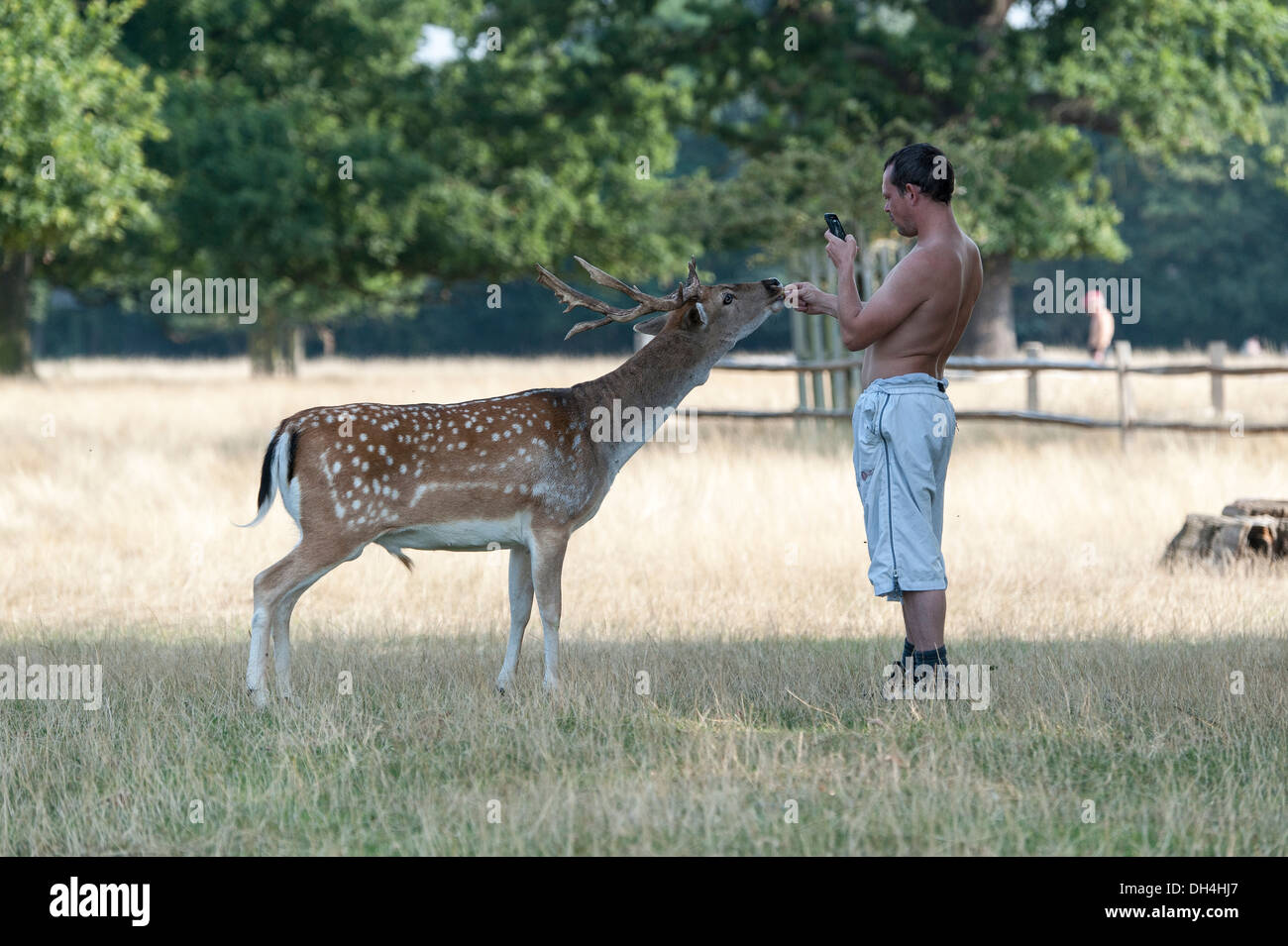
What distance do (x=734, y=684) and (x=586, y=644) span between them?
1169 mm

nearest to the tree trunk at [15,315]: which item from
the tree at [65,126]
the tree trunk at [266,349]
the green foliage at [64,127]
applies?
the tree at [65,126]

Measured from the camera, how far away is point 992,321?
23.7 meters

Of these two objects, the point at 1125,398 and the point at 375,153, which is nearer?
the point at 1125,398

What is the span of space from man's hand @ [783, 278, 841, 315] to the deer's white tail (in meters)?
2.05

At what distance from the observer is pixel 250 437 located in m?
17.9

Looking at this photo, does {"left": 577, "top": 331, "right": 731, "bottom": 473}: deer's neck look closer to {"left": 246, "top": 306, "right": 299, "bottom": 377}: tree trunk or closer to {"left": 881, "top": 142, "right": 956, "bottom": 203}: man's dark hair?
{"left": 881, "top": 142, "right": 956, "bottom": 203}: man's dark hair

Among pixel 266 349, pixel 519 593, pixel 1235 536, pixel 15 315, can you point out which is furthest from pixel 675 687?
pixel 266 349

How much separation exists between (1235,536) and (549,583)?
4.93 metres

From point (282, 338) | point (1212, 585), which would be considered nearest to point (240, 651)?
point (1212, 585)

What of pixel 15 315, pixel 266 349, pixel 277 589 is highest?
pixel 15 315

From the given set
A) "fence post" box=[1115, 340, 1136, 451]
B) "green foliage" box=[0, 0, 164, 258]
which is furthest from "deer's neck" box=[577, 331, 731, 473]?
"green foliage" box=[0, 0, 164, 258]

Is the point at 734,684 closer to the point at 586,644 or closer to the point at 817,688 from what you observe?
the point at 817,688

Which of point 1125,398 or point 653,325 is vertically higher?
point 653,325

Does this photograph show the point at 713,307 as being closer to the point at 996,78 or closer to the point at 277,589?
the point at 277,589
